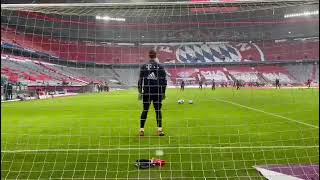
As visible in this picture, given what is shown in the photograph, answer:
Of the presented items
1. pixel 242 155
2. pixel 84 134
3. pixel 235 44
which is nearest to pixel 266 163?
pixel 242 155

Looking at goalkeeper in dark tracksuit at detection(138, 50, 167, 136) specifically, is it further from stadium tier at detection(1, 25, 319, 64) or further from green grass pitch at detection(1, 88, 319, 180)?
green grass pitch at detection(1, 88, 319, 180)

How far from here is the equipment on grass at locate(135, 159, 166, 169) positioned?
575cm

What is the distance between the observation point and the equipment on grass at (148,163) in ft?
18.9

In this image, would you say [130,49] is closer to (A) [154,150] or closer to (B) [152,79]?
(B) [152,79]

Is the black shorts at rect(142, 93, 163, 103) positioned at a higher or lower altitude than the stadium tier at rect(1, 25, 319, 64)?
lower

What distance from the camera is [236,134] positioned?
28.9ft

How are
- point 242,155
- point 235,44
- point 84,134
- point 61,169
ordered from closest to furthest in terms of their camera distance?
point 61,169
point 242,155
point 235,44
point 84,134

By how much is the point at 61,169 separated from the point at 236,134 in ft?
13.7

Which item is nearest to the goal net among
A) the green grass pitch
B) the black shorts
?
the green grass pitch

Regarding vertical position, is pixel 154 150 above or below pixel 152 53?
below

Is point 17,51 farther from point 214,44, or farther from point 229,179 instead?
point 229,179

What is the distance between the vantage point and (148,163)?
5777mm

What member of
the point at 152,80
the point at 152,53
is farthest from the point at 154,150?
the point at 152,53

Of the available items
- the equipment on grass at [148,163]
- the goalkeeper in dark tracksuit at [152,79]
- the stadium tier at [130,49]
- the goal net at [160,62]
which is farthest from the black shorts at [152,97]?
the equipment on grass at [148,163]
